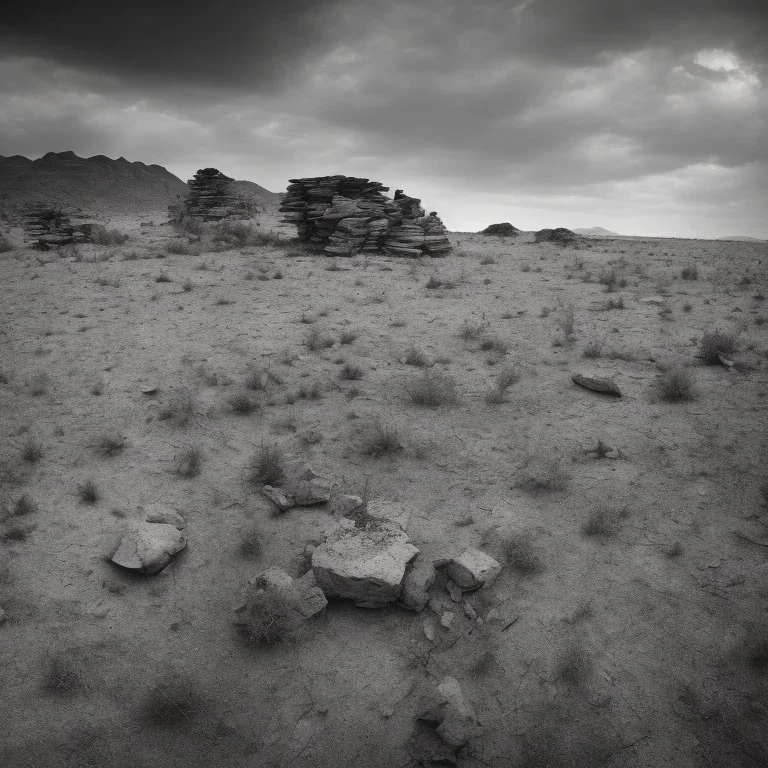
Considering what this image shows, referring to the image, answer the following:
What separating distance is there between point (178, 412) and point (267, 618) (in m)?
4.26

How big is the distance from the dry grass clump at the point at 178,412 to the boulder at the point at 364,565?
364 centimetres

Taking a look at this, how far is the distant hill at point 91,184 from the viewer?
5597 cm

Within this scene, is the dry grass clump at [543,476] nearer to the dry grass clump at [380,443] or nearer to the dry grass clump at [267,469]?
the dry grass clump at [380,443]

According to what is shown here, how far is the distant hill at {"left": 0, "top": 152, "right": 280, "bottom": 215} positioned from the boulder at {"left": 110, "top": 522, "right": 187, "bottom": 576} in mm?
53121

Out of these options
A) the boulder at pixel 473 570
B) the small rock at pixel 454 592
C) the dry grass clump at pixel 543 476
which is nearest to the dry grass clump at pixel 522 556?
the boulder at pixel 473 570

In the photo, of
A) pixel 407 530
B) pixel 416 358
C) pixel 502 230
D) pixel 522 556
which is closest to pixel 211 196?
pixel 502 230

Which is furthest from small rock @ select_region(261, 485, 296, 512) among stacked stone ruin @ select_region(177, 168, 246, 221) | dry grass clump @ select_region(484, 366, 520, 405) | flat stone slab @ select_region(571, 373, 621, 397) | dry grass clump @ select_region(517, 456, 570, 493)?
stacked stone ruin @ select_region(177, 168, 246, 221)

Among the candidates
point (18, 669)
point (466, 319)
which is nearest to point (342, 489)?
point (18, 669)

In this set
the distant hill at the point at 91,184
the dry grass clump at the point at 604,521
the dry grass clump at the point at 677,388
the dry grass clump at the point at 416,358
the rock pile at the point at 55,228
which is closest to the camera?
the dry grass clump at the point at 604,521

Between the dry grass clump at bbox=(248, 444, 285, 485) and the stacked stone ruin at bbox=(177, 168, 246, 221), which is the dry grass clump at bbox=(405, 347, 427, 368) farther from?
the stacked stone ruin at bbox=(177, 168, 246, 221)

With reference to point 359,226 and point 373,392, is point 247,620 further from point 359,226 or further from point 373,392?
point 359,226

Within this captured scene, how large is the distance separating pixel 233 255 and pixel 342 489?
51.0ft

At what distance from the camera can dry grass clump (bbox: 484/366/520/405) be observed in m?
8.02

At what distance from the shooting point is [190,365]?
30.2 feet
